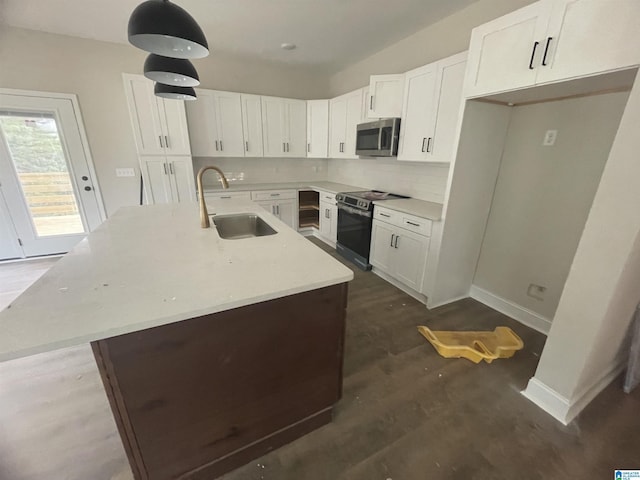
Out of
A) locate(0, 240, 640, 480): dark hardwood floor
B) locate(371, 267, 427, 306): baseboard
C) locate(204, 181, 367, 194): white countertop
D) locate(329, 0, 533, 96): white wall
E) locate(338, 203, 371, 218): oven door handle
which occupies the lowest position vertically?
locate(0, 240, 640, 480): dark hardwood floor

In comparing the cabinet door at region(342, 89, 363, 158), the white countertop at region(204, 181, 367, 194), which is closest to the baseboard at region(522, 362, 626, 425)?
the white countertop at region(204, 181, 367, 194)

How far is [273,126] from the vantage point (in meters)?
4.27

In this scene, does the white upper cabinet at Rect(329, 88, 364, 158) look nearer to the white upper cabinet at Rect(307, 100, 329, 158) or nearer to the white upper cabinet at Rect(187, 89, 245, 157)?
the white upper cabinet at Rect(307, 100, 329, 158)

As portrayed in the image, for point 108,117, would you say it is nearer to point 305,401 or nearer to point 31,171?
point 31,171

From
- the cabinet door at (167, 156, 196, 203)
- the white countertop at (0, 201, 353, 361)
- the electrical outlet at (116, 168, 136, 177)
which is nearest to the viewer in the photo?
the white countertop at (0, 201, 353, 361)

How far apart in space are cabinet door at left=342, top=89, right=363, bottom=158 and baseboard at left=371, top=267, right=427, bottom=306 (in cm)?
171

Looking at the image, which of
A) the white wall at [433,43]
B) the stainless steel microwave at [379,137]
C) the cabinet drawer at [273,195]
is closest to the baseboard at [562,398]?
the stainless steel microwave at [379,137]

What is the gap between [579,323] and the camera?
144 cm

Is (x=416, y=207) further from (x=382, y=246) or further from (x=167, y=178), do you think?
(x=167, y=178)

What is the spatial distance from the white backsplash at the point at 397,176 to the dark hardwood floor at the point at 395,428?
72.4 inches

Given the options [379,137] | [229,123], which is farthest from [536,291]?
[229,123]

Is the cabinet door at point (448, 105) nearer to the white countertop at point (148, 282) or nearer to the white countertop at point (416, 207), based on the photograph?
the white countertop at point (416, 207)

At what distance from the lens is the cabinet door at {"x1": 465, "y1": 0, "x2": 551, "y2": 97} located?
1.60 m

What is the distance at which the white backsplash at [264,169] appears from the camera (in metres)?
4.32
